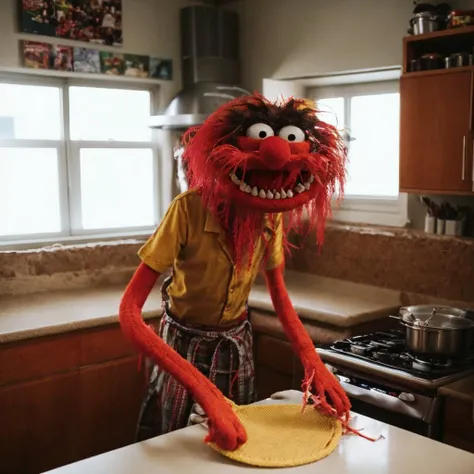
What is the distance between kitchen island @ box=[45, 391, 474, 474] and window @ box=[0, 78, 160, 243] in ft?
7.45

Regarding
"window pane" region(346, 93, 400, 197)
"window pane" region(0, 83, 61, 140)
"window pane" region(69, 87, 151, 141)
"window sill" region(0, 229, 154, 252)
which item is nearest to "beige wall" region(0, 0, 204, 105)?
"window pane" region(69, 87, 151, 141)

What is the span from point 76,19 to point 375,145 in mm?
1760

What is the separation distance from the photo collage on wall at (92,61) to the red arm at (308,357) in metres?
2.02

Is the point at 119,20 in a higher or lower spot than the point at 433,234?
higher

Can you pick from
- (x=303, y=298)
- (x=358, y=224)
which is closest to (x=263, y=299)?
(x=303, y=298)

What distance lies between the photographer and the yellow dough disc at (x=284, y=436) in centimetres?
140

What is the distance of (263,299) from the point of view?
127 inches

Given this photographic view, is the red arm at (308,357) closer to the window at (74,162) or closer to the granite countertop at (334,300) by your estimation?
the granite countertop at (334,300)

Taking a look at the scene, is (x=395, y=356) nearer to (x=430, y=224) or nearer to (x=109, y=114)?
(x=430, y=224)

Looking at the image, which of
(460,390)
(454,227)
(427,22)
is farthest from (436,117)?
(460,390)

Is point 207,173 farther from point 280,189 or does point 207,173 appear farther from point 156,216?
point 156,216

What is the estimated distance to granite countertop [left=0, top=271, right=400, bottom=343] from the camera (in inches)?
110

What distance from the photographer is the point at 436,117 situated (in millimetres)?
2820

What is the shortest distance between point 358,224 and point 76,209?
62.2 inches
